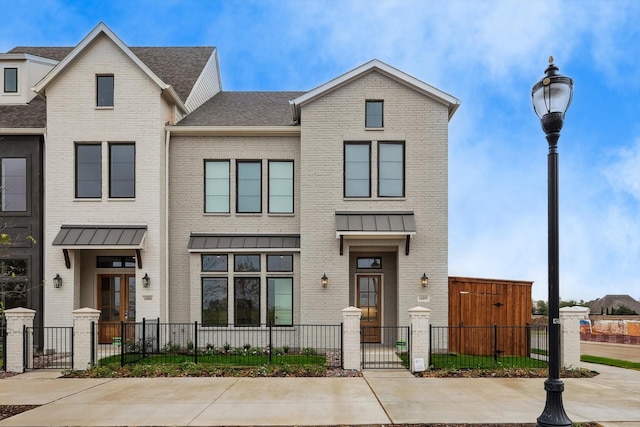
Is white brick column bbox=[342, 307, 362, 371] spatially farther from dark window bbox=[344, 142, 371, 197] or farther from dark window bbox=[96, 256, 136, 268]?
dark window bbox=[96, 256, 136, 268]

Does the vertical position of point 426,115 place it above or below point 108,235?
above

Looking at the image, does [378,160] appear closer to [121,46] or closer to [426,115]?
[426,115]

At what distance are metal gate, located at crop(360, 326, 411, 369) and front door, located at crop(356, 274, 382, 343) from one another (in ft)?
1.00

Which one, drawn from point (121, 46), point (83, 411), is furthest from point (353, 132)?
point (83, 411)

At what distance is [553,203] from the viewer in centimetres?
688

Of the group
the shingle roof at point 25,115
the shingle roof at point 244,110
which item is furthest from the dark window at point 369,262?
the shingle roof at point 25,115

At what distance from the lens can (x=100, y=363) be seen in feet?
44.2

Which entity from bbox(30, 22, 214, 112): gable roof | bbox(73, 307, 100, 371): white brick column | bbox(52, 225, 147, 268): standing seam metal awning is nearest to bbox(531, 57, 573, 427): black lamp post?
bbox(73, 307, 100, 371): white brick column

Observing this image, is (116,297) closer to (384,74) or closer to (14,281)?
(14,281)

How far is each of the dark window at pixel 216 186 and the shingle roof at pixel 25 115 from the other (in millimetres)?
5906

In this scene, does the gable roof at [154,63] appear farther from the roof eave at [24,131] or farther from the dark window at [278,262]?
the dark window at [278,262]

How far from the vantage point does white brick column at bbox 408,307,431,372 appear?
12.7 m

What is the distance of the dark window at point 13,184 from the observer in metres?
16.9

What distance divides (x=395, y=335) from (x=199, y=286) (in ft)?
22.5
